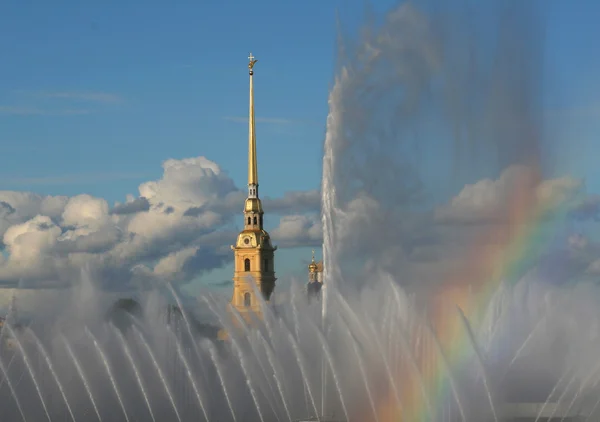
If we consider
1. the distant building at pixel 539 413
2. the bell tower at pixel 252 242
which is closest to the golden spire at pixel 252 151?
the bell tower at pixel 252 242

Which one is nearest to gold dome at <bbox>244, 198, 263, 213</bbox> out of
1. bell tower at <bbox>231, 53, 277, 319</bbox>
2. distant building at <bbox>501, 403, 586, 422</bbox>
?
bell tower at <bbox>231, 53, 277, 319</bbox>

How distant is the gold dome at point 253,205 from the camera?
5438 inches

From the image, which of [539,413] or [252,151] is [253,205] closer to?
[252,151]

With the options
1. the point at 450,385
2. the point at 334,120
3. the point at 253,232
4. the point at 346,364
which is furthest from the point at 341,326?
the point at 253,232

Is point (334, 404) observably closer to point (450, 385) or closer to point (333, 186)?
point (450, 385)

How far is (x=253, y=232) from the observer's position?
138 m

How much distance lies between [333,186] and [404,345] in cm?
779

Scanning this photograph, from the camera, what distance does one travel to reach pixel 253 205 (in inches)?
5443

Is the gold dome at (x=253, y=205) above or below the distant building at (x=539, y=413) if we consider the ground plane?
above

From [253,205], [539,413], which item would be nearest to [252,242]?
[253,205]

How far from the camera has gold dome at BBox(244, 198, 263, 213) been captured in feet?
453

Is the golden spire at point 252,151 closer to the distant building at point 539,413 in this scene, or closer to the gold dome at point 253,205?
the gold dome at point 253,205

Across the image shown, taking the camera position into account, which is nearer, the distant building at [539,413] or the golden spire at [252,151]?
the distant building at [539,413]

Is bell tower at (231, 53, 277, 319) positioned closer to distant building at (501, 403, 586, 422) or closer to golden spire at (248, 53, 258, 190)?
golden spire at (248, 53, 258, 190)
